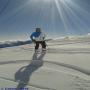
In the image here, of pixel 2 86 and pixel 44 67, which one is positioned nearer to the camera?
pixel 2 86

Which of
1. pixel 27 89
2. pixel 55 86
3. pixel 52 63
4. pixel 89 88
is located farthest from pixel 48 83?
pixel 52 63

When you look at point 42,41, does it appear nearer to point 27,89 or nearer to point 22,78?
point 22,78

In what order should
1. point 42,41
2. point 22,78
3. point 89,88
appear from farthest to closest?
A: 1. point 42,41
2. point 22,78
3. point 89,88

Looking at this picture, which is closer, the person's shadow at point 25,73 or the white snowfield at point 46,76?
the white snowfield at point 46,76

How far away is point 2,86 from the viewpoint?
6262 millimetres

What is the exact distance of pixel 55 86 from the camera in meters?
6.16

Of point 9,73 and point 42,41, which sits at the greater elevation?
point 42,41

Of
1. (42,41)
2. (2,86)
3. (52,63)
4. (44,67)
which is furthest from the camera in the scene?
(42,41)

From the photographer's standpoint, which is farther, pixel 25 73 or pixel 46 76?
Answer: pixel 25 73

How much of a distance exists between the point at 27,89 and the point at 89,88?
1.74 metres

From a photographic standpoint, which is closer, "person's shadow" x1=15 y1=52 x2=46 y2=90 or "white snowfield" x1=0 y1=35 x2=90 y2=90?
"white snowfield" x1=0 y1=35 x2=90 y2=90

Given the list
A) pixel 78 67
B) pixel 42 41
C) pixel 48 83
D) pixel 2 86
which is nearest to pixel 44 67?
pixel 78 67

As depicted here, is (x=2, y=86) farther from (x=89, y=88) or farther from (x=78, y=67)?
(x=78, y=67)

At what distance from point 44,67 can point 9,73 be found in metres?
1.40
